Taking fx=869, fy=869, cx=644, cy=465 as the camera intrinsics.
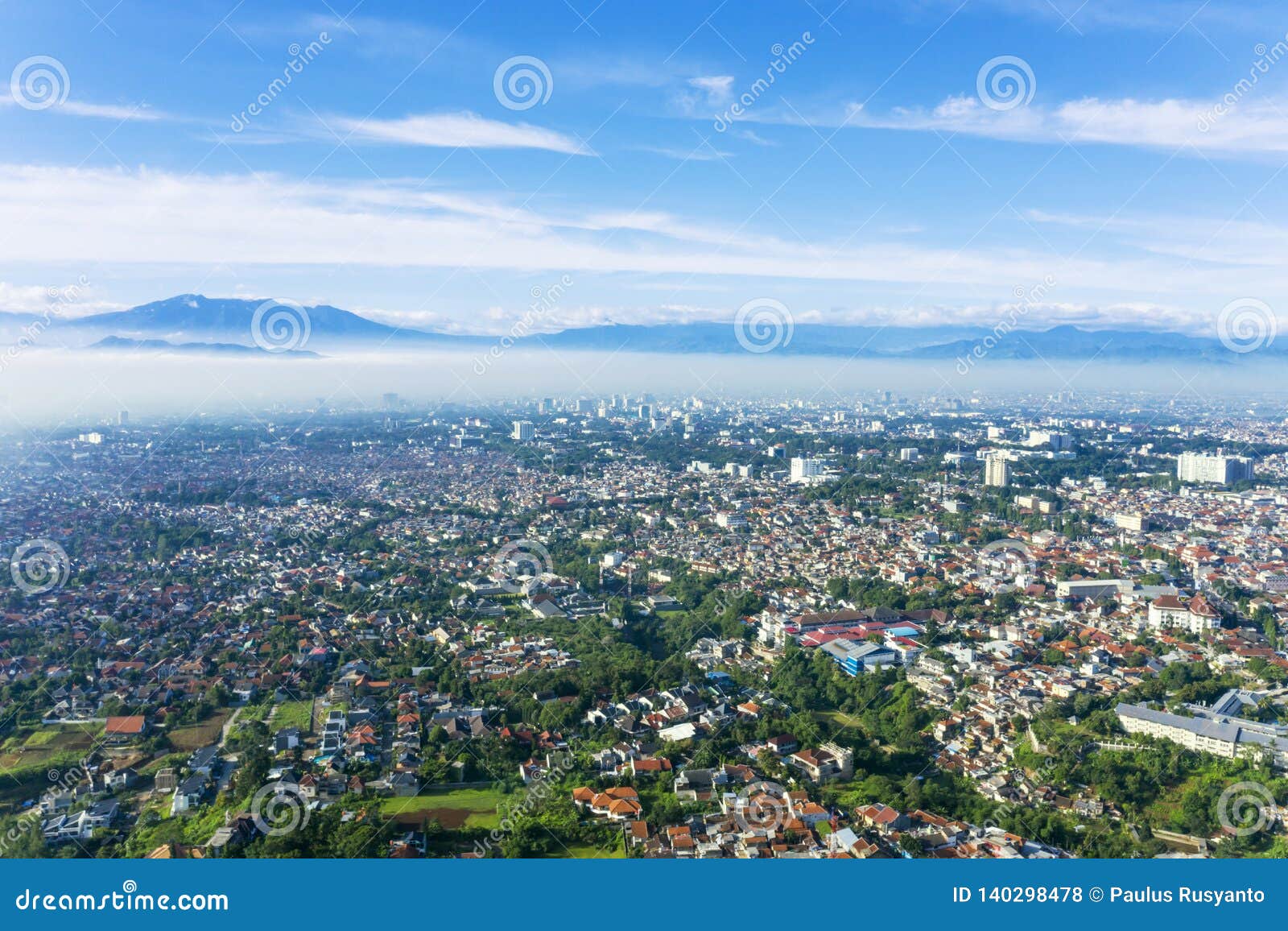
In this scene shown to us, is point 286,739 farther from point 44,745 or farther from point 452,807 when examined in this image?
point 44,745

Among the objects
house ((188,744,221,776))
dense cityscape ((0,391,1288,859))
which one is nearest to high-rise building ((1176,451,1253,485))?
dense cityscape ((0,391,1288,859))

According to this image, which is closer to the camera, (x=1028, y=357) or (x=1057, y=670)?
(x=1057, y=670)

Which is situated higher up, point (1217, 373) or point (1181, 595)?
point (1217, 373)

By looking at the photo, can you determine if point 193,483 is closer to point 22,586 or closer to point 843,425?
point 22,586

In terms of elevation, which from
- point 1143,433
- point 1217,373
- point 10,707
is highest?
point 1217,373

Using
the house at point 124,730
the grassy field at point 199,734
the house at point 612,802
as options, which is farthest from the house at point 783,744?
the house at point 124,730

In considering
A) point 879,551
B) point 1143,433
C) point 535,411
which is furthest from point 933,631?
point 535,411

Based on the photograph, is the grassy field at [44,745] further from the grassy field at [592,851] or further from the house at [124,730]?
the grassy field at [592,851]

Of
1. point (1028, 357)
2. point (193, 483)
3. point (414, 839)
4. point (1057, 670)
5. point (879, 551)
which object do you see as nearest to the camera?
point (414, 839)
